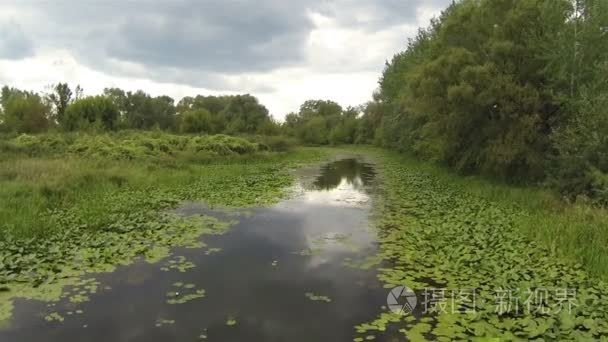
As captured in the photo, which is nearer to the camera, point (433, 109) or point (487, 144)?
point (487, 144)

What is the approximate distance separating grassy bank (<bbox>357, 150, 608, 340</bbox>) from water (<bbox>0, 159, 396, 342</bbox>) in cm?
69

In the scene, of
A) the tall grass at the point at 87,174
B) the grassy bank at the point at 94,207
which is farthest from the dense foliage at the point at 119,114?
the grassy bank at the point at 94,207

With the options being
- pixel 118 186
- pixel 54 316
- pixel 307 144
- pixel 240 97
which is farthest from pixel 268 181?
pixel 307 144

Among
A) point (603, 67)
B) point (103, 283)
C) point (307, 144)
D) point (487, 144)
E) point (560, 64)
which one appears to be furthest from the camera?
point (307, 144)

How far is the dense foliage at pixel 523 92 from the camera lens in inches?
551

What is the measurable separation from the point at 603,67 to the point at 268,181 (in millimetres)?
15227

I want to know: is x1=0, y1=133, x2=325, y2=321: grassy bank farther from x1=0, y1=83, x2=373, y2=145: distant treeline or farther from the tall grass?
x1=0, y1=83, x2=373, y2=145: distant treeline

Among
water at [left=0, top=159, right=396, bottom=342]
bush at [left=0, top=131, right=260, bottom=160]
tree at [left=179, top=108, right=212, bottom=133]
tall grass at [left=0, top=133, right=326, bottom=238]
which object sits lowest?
water at [left=0, top=159, right=396, bottom=342]

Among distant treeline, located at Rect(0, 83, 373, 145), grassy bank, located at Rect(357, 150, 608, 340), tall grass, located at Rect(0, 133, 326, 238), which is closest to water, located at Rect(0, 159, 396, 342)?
grassy bank, located at Rect(357, 150, 608, 340)

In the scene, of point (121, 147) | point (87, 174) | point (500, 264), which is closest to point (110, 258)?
point (500, 264)

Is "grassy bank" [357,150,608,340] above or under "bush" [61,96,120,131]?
under

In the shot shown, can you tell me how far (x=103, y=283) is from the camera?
7973 mm

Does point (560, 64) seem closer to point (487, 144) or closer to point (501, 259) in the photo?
point (487, 144)

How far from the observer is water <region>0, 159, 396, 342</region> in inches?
245
